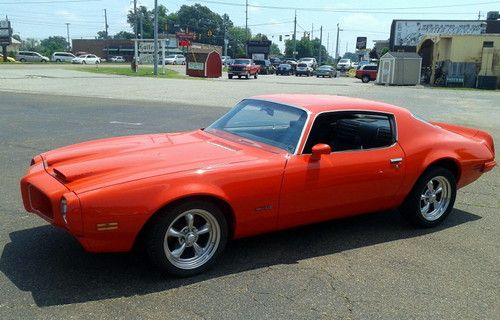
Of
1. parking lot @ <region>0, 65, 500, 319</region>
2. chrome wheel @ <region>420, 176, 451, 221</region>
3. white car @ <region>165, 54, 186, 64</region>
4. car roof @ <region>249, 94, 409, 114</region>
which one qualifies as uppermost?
car roof @ <region>249, 94, 409, 114</region>

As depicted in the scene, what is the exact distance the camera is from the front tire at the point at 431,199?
16.2 ft

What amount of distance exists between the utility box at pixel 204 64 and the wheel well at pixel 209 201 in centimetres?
3948

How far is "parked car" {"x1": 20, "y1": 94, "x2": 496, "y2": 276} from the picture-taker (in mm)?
3393

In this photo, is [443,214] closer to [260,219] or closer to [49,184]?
[260,219]

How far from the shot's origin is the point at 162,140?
15.5ft

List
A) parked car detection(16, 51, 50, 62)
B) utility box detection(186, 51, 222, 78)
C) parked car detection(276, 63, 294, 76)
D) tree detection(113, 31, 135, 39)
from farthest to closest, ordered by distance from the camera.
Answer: tree detection(113, 31, 135, 39) → parked car detection(16, 51, 50, 62) → parked car detection(276, 63, 294, 76) → utility box detection(186, 51, 222, 78)

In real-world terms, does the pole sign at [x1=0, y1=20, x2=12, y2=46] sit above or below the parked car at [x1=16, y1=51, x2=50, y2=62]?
above

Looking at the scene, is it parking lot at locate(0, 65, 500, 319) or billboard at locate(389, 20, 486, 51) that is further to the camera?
billboard at locate(389, 20, 486, 51)

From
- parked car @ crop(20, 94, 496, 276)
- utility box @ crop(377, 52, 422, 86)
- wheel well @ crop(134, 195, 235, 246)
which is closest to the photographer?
parked car @ crop(20, 94, 496, 276)

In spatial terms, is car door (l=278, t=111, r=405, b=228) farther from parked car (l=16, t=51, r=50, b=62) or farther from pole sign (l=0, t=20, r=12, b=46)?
parked car (l=16, t=51, r=50, b=62)

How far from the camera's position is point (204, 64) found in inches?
1666

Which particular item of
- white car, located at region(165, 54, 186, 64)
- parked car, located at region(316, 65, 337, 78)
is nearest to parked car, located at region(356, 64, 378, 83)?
parked car, located at region(316, 65, 337, 78)

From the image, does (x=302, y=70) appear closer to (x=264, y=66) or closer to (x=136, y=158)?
(x=264, y=66)

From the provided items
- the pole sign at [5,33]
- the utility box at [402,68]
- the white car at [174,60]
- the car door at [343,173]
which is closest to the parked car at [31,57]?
the pole sign at [5,33]
